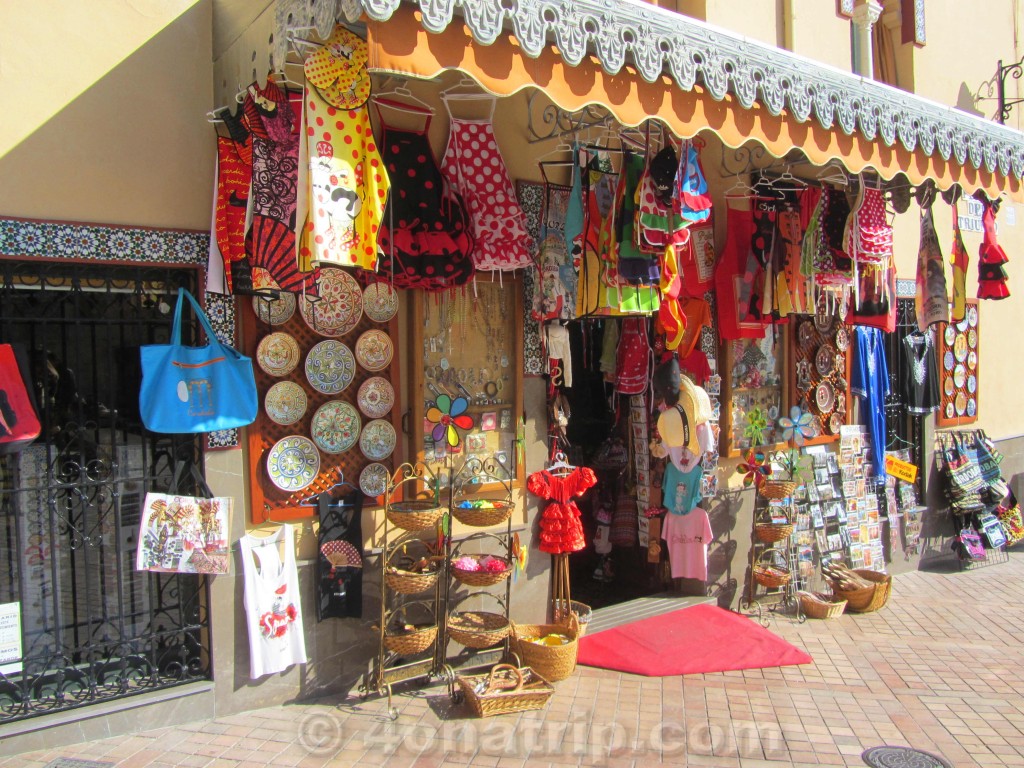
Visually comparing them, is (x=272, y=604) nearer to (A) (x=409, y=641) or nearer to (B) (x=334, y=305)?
(A) (x=409, y=641)

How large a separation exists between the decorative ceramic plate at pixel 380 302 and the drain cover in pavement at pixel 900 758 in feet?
12.0

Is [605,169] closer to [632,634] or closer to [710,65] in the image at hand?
[710,65]

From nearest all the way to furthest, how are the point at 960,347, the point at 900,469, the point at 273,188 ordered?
1. the point at 273,188
2. the point at 900,469
3. the point at 960,347

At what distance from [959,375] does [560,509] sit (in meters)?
5.72

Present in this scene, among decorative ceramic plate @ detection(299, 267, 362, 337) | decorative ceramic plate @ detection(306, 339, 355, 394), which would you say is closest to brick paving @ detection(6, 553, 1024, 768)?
decorative ceramic plate @ detection(306, 339, 355, 394)

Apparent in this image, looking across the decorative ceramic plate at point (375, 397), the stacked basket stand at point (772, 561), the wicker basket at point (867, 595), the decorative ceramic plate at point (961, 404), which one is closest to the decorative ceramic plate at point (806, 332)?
the stacked basket stand at point (772, 561)

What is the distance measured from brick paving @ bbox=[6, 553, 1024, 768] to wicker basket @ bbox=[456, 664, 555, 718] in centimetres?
7

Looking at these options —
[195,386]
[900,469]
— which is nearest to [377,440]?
[195,386]

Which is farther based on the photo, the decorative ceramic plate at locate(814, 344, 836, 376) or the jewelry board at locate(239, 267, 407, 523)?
the decorative ceramic plate at locate(814, 344, 836, 376)

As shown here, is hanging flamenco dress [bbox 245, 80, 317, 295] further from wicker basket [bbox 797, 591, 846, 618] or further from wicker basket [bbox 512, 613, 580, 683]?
wicker basket [bbox 797, 591, 846, 618]

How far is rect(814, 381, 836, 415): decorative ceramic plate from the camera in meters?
7.43

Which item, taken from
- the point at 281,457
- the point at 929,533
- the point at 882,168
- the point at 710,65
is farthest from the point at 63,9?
the point at 929,533

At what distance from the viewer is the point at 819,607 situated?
6.61 meters

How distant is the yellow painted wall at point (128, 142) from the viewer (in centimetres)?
404
